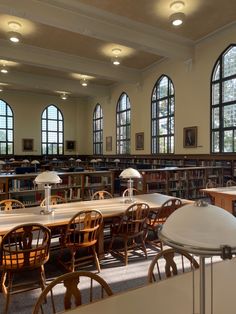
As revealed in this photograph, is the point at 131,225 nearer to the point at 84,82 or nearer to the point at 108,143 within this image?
the point at 84,82

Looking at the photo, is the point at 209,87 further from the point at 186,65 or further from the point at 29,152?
the point at 29,152

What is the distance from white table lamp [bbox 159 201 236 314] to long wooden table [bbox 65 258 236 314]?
0.40 metres

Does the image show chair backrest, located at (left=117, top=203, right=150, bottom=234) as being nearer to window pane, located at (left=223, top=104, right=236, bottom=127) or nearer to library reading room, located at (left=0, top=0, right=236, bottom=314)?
library reading room, located at (left=0, top=0, right=236, bottom=314)

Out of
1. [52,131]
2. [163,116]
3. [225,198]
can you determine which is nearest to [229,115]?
[163,116]

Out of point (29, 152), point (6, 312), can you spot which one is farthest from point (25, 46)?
point (6, 312)

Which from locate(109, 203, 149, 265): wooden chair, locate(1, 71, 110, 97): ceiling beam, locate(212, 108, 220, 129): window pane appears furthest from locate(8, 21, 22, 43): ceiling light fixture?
locate(109, 203, 149, 265): wooden chair

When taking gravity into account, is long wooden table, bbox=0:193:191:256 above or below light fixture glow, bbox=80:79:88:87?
below

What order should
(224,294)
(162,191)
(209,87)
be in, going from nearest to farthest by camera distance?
(224,294), (162,191), (209,87)

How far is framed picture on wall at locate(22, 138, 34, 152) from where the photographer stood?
15.9 meters

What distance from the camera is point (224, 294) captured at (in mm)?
1381

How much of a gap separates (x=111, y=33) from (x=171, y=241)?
789 cm

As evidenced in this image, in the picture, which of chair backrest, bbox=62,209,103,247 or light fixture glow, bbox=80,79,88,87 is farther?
light fixture glow, bbox=80,79,88,87

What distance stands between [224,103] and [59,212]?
698 cm

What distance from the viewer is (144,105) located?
12336 millimetres
